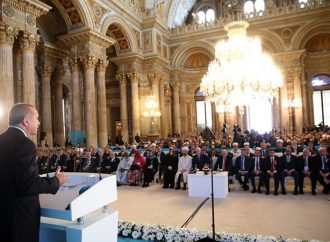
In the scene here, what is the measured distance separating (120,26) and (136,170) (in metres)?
11.3

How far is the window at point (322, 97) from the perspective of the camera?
73.2ft

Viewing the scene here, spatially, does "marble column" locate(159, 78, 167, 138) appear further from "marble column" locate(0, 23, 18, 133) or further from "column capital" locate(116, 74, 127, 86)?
"marble column" locate(0, 23, 18, 133)

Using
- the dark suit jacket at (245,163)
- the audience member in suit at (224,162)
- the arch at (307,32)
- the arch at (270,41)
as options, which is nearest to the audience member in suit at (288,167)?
the dark suit jacket at (245,163)

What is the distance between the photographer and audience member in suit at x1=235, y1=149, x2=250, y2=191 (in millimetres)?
8289

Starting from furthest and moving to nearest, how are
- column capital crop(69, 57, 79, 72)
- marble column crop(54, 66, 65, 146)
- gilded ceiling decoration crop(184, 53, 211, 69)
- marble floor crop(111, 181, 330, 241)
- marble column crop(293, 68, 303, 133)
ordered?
1. gilded ceiling decoration crop(184, 53, 211, 69)
2. marble column crop(293, 68, 303, 133)
3. marble column crop(54, 66, 65, 146)
4. column capital crop(69, 57, 79, 72)
5. marble floor crop(111, 181, 330, 241)

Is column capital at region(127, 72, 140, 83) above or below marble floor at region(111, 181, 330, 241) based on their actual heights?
above

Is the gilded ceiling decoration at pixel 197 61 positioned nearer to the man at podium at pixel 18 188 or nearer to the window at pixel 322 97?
the window at pixel 322 97

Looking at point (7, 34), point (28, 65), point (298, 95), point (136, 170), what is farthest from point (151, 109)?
point (7, 34)

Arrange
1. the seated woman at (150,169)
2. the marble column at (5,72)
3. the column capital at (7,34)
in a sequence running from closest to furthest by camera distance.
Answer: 1. the seated woman at (150,169)
2. the marble column at (5,72)
3. the column capital at (7,34)

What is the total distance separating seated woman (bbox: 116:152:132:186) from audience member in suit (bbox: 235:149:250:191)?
12.2 feet

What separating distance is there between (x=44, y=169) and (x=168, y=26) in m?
A: 16.1

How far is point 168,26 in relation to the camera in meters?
23.5

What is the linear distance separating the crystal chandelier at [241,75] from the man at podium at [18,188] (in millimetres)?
12122

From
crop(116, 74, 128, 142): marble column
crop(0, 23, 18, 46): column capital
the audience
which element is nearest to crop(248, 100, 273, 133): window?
the audience
